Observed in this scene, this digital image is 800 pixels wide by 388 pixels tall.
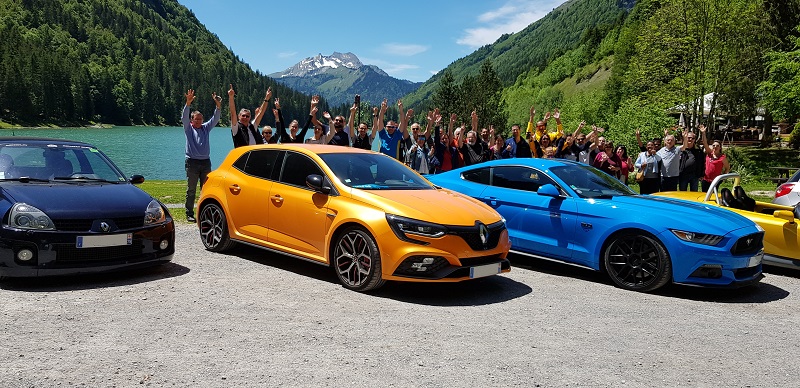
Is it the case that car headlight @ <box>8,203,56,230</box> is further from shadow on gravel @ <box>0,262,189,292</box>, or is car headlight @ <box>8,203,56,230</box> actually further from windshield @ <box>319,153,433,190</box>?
windshield @ <box>319,153,433,190</box>

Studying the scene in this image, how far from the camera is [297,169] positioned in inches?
291

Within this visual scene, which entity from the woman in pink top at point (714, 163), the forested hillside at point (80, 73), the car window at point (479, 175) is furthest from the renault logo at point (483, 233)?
the forested hillside at point (80, 73)

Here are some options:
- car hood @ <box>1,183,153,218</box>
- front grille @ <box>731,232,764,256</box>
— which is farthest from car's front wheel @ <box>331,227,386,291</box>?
front grille @ <box>731,232,764,256</box>

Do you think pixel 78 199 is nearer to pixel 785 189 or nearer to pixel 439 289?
pixel 439 289

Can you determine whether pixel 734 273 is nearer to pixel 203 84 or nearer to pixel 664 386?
pixel 664 386

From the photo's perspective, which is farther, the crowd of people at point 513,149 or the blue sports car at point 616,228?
the crowd of people at point 513,149

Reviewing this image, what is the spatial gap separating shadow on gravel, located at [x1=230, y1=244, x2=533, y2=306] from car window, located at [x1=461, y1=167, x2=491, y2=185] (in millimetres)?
1723

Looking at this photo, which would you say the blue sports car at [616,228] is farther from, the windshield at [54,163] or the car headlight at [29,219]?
the car headlight at [29,219]

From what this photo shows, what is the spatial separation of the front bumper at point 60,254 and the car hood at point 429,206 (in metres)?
2.47

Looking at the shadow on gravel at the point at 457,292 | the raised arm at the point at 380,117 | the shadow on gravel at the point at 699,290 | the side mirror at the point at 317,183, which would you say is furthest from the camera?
the raised arm at the point at 380,117

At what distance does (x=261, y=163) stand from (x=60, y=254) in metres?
2.67

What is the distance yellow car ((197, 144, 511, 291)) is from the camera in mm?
6156

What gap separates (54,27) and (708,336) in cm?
20945

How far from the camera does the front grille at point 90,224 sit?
5996 mm
